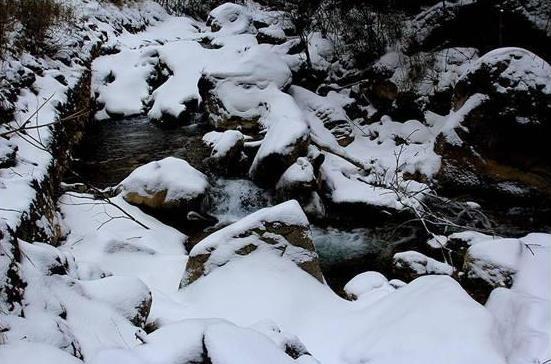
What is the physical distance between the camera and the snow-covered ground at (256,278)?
2148 mm

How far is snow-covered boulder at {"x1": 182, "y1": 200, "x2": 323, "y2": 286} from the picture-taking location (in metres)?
3.78

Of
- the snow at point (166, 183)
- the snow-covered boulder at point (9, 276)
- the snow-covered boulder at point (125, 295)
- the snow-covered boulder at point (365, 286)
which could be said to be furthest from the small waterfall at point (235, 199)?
the snow-covered boulder at point (9, 276)

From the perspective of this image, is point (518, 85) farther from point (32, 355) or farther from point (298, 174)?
point (32, 355)

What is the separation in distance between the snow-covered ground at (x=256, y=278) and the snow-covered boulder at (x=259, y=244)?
12 mm

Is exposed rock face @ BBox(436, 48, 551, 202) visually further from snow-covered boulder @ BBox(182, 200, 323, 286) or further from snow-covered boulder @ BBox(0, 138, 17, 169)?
snow-covered boulder @ BBox(0, 138, 17, 169)

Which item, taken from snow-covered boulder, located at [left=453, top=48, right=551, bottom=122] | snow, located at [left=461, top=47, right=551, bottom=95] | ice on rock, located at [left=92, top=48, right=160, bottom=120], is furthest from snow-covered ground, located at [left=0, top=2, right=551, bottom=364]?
ice on rock, located at [left=92, top=48, right=160, bottom=120]

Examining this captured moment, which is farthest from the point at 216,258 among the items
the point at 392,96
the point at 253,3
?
the point at 253,3

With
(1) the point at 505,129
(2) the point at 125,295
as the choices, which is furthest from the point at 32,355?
(1) the point at 505,129

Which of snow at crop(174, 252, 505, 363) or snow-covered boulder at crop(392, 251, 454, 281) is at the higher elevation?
snow at crop(174, 252, 505, 363)

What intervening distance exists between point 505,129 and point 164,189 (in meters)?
4.62

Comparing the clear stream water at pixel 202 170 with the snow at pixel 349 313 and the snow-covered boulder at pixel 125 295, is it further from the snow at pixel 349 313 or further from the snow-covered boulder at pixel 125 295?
the snow-covered boulder at pixel 125 295

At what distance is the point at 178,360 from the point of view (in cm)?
162

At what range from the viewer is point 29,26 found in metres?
7.51

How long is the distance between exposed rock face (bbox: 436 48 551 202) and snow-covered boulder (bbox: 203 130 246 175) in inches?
122
